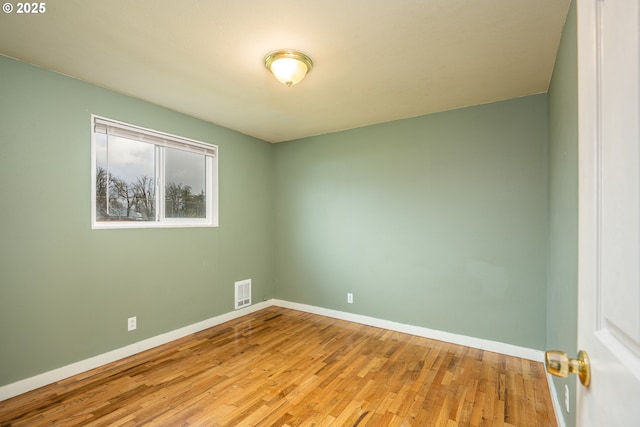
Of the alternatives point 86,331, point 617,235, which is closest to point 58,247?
point 86,331

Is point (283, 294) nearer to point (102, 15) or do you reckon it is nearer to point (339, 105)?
point (339, 105)

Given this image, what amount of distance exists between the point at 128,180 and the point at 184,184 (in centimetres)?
62

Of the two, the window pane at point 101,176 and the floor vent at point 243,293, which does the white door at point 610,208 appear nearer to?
the window pane at point 101,176

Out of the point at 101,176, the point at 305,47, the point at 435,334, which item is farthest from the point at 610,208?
the point at 101,176

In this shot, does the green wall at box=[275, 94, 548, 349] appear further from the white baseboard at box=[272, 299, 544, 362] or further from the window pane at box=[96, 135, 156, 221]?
the window pane at box=[96, 135, 156, 221]

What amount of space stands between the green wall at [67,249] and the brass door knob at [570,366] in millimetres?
3156

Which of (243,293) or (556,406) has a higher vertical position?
(243,293)

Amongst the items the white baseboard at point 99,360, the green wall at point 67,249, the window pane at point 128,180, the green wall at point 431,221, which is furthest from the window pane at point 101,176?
the green wall at point 431,221

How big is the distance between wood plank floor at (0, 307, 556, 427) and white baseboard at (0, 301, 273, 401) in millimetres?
57

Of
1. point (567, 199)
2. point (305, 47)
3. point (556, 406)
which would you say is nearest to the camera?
point (567, 199)

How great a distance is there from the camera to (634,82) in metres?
0.42

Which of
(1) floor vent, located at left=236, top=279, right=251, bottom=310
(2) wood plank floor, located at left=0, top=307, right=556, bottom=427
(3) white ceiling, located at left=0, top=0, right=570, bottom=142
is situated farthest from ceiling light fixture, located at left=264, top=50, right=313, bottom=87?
(1) floor vent, located at left=236, top=279, right=251, bottom=310

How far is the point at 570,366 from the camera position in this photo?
2.14 feet

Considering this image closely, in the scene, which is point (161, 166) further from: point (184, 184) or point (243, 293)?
point (243, 293)
